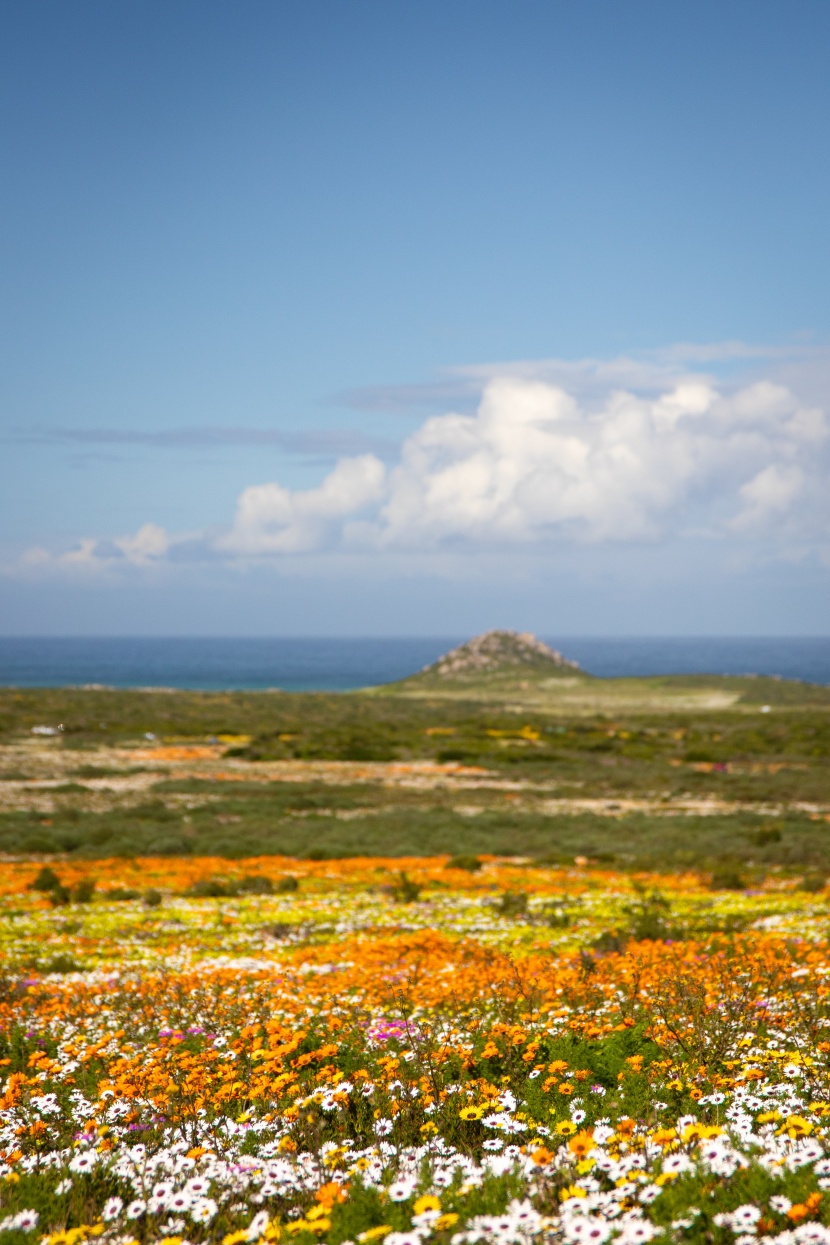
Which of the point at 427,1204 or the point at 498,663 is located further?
the point at 498,663

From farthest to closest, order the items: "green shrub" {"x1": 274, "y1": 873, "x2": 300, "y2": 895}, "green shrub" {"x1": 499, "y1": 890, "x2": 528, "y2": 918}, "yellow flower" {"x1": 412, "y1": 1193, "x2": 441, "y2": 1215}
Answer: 1. "green shrub" {"x1": 274, "y1": 873, "x2": 300, "y2": 895}
2. "green shrub" {"x1": 499, "y1": 890, "x2": 528, "y2": 918}
3. "yellow flower" {"x1": 412, "y1": 1193, "x2": 441, "y2": 1215}

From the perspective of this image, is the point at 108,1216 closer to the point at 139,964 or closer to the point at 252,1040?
the point at 252,1040

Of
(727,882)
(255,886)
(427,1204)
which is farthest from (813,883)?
(427,1204)

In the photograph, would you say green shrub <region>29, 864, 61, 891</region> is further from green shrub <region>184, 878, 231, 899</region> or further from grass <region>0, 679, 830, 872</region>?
grass <region>0, 679, 830, 872</region>

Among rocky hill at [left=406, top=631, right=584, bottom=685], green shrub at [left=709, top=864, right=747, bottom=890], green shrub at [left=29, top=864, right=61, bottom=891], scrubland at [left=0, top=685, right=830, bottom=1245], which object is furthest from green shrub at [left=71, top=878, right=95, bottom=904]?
rocky hill at [left=406, top=631, right=584, bottom=685]

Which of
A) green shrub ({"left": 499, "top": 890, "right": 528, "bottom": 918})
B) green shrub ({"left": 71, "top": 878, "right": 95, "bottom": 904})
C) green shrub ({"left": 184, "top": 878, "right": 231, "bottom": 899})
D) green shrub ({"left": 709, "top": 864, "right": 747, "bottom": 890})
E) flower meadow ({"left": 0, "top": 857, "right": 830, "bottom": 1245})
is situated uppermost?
flower meadow ({"left": 0, "top": 857, "right": 830, "bottom": 1245})

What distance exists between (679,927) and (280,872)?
1395 cm

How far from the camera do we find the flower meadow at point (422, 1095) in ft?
15.6

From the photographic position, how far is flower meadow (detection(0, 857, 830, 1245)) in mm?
4746

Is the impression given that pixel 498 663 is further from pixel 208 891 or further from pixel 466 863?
pixel 208 891

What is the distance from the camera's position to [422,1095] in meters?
6.77

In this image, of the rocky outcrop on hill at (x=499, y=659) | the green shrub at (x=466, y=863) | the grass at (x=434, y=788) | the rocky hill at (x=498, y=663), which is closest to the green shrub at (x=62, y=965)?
the green shrub at (x=466, y=863)

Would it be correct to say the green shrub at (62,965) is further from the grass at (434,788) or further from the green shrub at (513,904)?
the grass at (434,788)

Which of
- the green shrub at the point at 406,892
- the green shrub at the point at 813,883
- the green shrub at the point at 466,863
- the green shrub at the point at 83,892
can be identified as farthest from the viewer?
the green shrub at the point at 466,863
